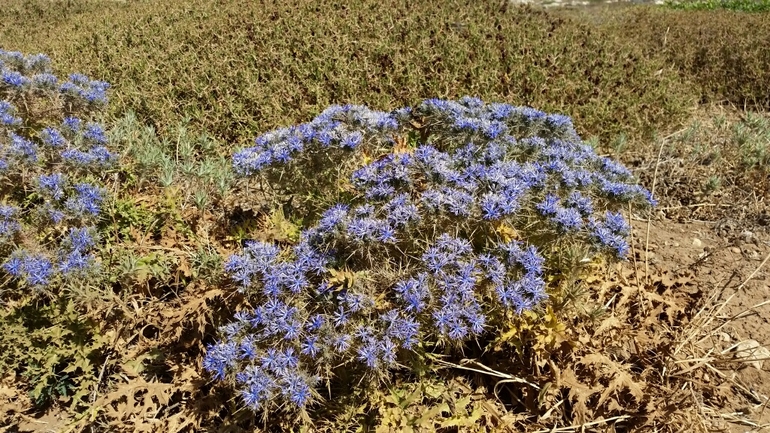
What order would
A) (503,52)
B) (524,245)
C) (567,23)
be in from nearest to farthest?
(524,245) < (503,52) < (567,23)

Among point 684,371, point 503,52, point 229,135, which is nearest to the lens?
point 684,371

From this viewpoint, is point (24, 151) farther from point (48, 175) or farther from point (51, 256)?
point (51, 256)

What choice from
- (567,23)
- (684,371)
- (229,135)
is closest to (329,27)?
(229,135)

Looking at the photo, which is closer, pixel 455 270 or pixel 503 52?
pixel 455 270

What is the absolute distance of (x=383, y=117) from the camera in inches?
116

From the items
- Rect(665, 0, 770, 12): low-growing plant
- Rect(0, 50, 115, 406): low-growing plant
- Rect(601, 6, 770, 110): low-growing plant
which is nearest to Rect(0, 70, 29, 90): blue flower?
Rect(0, 50, 115, 406): low-growing plant

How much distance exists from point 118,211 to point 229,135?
1.82 m

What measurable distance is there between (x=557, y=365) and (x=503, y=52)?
145 inches

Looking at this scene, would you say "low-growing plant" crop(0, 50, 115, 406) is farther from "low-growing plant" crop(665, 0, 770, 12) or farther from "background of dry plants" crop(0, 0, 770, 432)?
"low-growing plant" crop(665, 0, 770, 12)

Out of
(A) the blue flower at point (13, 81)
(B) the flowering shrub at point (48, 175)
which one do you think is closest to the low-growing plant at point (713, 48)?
(B) the flowering shrub at point (48, 175)

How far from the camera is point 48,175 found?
319 cm

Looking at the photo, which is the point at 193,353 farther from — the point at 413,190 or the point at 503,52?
the point at 503,52

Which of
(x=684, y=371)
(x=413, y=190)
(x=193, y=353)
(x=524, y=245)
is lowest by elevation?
(x=684, y=371)

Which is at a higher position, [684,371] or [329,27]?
[329,27]
